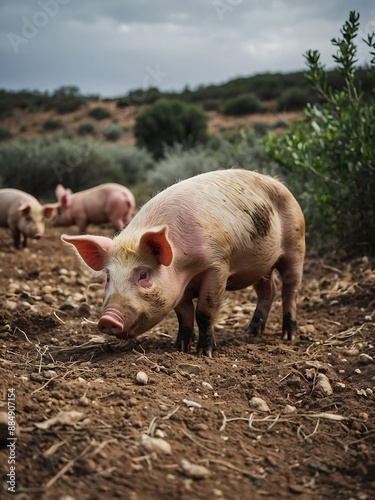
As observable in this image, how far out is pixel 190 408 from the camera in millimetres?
2969

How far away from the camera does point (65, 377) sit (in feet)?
11.1

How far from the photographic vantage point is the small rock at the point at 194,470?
2295mm

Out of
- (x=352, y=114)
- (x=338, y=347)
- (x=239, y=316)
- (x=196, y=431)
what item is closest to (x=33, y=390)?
(x=196, y=431)

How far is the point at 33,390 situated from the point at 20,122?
114ft

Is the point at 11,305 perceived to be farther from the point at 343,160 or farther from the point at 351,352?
the point at 343,160

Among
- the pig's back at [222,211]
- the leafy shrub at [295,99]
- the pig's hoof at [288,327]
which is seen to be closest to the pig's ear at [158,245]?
the pig's back at [222,211]

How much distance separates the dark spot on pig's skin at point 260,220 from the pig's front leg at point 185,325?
0.69m

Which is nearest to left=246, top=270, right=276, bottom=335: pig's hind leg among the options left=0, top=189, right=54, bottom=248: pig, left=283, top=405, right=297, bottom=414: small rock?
left=283, top=405, right=297, bottom=414: small rock

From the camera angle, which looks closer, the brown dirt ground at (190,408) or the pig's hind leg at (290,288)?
the brown dirt ground at (190,408)

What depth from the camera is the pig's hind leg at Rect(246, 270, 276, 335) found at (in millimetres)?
4707

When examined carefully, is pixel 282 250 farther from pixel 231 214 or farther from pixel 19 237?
pixel 19 237

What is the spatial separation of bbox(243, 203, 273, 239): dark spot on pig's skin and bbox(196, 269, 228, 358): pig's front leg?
42 cm

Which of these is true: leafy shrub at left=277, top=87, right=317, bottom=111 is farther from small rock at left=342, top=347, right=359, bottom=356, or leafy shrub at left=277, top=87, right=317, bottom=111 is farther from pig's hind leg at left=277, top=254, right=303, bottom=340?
small rock at left=342, top=347, right=359, bottom=356

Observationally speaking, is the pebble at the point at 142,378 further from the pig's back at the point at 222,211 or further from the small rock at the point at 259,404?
the pig's back at the point at 222,211
